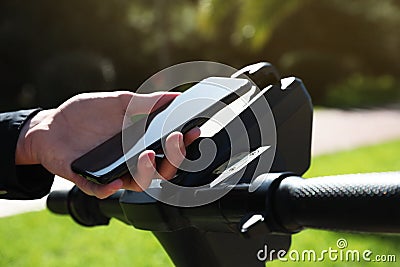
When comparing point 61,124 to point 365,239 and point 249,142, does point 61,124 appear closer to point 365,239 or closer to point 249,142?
point 249,142

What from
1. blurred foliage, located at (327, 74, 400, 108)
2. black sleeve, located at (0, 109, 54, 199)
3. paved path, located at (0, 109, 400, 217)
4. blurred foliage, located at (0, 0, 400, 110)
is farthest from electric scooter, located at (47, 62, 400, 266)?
blurred foliage, located at (327, 74, 400, 108)

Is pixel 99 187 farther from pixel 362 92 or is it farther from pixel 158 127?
pixel 362 92

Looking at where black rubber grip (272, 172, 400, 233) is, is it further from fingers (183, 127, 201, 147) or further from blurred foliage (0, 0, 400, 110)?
blurred foliage (0, 0, 400, 110)

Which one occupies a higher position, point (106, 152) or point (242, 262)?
point (106, 152)

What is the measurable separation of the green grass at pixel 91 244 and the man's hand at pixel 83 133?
72.5 inches

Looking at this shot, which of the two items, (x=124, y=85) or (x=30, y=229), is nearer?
(x=30, y=229)

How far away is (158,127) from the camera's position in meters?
1.05

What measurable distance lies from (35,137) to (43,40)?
12.6 meters

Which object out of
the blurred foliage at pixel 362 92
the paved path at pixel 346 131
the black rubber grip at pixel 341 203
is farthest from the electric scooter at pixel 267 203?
the blurred foliage at pixel 362 92

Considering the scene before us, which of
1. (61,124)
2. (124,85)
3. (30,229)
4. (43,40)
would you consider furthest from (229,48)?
(61,124)

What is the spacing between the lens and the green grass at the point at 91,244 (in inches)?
137

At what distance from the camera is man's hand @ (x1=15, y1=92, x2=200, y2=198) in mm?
1025

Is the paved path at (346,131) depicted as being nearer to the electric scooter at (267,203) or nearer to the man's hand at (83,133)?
the man's hand at (83,133)

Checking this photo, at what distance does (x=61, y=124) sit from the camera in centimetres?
130
